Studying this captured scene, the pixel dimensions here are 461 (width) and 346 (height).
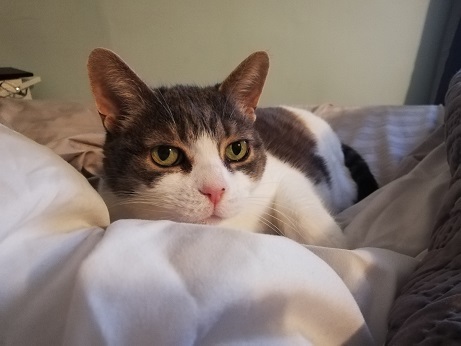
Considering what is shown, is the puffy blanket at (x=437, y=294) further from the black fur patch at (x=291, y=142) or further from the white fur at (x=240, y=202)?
the black fur patch at (x=291, y=142)

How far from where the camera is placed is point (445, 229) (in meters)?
0.60

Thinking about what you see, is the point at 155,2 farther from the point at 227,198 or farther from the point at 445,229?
the point at 445,229

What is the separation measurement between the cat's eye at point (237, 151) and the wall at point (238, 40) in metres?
1.62

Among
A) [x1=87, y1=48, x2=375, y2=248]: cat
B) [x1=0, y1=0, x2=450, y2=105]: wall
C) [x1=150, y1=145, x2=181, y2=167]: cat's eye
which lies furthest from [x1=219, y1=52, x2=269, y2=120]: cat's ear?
[x1=0, y1=0, x2=450, y2=105]: wall

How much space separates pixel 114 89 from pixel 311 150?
67cm

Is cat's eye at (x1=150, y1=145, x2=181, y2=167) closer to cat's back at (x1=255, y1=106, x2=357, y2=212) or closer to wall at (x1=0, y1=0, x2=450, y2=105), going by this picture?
cat's back at (x1=255, y1=106, x2=357, y2=212)

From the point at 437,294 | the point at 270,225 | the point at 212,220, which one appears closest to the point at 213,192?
the point at 212,220

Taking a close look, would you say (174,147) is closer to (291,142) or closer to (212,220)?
(212,220)

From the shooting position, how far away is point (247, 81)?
3.16 ft

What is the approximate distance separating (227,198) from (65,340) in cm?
39

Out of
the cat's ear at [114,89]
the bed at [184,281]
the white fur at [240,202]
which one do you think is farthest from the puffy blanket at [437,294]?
the cat's ear at [114,89]

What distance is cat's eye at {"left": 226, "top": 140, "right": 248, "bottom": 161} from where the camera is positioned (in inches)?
34.0

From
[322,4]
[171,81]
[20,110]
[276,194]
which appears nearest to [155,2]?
[171,81]

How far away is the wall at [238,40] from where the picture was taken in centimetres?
228
